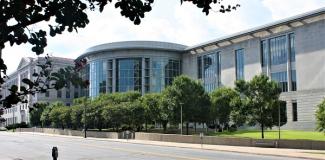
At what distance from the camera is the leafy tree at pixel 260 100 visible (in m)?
45.5

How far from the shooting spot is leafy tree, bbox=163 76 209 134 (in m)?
62.3

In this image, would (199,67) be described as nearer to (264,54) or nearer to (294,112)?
(264,54)

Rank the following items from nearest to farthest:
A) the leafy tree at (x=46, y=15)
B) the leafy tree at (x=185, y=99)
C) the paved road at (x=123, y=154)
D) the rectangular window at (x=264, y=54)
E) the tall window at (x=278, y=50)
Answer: the leafy tree at (x=46, y=15), the paved road at (x=123, y=154), the leafy tree at (x=185, y=99), the tall window at (x=278, y=50), the rectangular window at (x=264, y=54)

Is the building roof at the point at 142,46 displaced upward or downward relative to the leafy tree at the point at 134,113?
upward

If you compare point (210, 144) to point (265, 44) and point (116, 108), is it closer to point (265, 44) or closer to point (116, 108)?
point (116, 108)

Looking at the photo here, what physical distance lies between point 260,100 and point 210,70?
180 feet

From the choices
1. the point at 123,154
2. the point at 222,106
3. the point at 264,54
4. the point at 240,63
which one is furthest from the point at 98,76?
the point at 123,154

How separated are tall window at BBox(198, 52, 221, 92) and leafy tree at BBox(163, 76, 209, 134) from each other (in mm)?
34627

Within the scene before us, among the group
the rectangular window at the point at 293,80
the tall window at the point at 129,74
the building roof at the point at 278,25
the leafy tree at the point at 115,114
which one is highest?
the building roof at the point at 278,25

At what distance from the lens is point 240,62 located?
91.8 meters

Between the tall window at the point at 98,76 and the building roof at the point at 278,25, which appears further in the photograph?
the tall window at the point at 98,76

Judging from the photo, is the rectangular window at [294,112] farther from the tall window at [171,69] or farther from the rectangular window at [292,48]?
the tall window at [171,69]

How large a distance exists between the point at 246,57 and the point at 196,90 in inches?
1117

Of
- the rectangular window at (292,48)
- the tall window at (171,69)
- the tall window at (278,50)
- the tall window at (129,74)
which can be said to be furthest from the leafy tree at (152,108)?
the tall window at (171,69)
